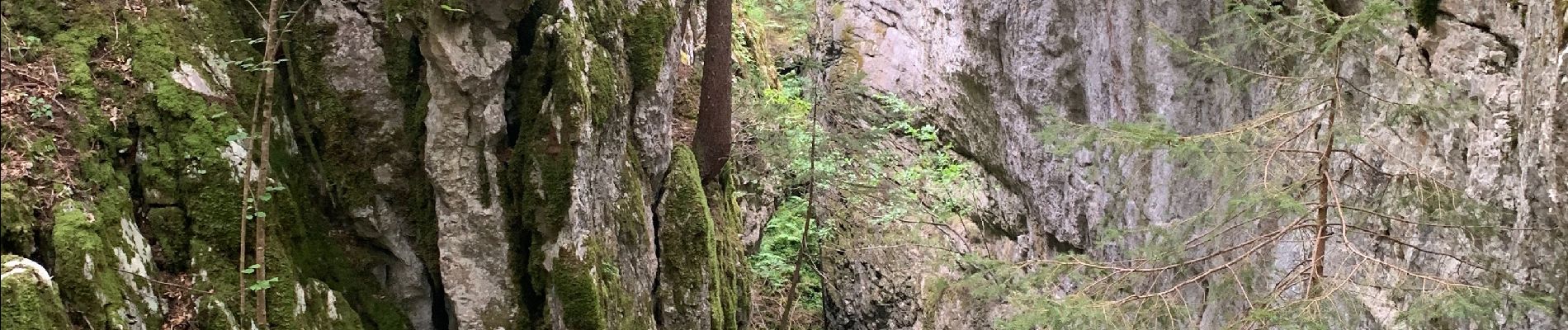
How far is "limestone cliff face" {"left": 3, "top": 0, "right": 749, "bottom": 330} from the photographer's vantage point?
445 cm

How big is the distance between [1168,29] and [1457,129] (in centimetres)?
438

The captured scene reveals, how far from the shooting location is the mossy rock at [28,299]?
3.70m

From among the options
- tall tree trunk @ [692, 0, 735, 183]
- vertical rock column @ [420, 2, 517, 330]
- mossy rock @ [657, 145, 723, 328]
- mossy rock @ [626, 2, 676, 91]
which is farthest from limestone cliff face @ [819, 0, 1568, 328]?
vertical rock column @ [420, 2, 517, 330]

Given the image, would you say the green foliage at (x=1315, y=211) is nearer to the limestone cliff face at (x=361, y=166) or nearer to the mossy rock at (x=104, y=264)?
the limestone cliff face at (x=361, y=166)

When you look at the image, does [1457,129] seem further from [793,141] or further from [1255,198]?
[793,141]

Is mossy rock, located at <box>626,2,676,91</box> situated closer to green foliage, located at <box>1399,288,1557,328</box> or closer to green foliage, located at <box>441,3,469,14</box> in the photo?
green foliage, located at <box>441,3,469,14</box>

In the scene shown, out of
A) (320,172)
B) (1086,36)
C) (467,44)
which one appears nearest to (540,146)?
(467,44)

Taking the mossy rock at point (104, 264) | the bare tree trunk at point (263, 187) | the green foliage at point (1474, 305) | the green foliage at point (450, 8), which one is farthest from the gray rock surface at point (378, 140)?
the green foliage at point (1474, 305)

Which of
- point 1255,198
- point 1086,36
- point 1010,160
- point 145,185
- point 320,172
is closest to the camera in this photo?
point 145,185

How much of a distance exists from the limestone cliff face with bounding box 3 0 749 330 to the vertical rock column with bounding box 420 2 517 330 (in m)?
0.01

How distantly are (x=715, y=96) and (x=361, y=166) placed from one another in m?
3.75

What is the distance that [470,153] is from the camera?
6.15 metres

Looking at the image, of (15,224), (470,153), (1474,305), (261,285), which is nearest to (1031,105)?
(1474,305)

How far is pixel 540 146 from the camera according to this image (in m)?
6.36
